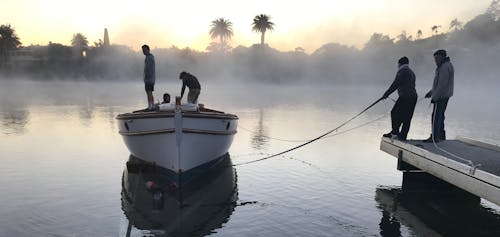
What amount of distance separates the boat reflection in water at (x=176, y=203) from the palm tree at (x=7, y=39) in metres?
110

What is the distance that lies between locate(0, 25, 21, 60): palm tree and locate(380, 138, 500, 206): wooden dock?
114 meters

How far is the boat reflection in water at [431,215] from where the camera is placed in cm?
834

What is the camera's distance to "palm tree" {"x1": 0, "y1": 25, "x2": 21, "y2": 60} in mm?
102562

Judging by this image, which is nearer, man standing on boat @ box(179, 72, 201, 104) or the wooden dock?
the wooden dock

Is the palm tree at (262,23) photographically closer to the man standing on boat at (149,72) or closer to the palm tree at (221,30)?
the palm tree at (221,30)

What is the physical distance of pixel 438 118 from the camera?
1131 cm

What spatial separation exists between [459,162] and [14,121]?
23950mm

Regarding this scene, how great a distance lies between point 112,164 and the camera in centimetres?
1345

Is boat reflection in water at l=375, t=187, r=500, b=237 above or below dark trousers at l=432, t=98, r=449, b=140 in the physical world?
below

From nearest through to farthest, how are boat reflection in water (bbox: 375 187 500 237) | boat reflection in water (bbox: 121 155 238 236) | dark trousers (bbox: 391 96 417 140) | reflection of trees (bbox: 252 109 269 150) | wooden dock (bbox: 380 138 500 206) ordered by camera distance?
wooden dock (bbox: 380 138 500 206) → boat reflection in water (bbox: 121 155 238 236) → boat reflection in water (bbox: 375 187 500 237) → dark trousers (bbox: 391 96 417 140) → reflection of trees (bbox: 252 109 269 150)

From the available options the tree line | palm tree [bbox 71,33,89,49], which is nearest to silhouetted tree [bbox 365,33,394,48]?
the tree line

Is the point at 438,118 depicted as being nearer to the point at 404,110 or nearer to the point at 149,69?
the point at 404,110

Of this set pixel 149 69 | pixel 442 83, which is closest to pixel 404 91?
pixel 442 83

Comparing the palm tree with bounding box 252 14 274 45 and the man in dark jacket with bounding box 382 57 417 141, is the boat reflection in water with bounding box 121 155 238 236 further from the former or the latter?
the palm tree with bounding box 252 14 274 45
